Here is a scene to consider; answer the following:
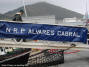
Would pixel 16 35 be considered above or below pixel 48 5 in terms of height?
below

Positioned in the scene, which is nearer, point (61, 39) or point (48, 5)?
point (61, 39)

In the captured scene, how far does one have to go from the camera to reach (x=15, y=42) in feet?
24.3

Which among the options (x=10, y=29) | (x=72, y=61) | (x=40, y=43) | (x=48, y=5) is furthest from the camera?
(x=48, y=5)

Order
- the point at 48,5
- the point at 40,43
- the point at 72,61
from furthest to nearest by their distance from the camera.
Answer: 1. the point at 48,5
2. the point at 72,61
3. the point at 40,43

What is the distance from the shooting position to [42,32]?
7.41 m

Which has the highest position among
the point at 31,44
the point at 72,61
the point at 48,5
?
the point at 48,5

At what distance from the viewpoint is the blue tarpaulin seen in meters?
7.20

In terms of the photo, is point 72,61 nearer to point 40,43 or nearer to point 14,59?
point 40,43

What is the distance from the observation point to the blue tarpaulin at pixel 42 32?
7199mm

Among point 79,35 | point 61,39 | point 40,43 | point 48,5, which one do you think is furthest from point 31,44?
point 48,5

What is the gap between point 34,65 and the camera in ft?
25.7

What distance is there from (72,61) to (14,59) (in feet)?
11.4

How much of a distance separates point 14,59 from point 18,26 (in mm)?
1889

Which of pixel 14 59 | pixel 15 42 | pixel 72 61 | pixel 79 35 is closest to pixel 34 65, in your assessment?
pixel 14 59
